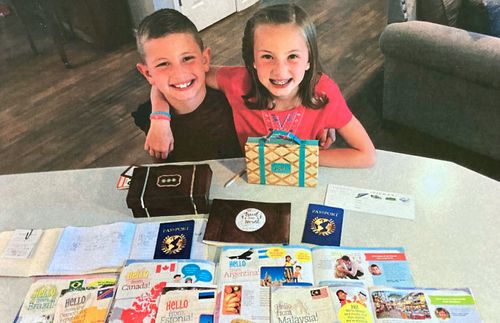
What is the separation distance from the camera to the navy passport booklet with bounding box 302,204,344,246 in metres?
1.16

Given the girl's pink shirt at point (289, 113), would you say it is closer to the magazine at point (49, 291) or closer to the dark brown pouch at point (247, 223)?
the dark brown pouch at point (247, 223)

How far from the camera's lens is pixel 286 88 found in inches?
45.4

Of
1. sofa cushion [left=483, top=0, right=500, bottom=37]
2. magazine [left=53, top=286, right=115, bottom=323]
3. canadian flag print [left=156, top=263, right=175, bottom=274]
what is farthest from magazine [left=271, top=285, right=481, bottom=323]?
sofa cushion [left=483, top=0, right=500, bottom=37]

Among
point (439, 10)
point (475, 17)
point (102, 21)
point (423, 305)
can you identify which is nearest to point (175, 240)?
point (423, 305)

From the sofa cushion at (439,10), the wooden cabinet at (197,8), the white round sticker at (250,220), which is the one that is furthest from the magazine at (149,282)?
the wooden cabinet at (197,8)

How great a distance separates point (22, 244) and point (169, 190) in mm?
429

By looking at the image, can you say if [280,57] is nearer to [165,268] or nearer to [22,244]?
[165,268]

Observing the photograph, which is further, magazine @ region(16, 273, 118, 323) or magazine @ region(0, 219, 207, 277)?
magazine @ region(0, 219, 207, 277)

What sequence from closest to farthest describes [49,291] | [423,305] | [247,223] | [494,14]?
[423,305] < [49,291] < [247,223] < [494,14]

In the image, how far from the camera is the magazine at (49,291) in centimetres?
105

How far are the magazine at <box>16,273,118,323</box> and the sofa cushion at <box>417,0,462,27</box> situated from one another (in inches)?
78.5

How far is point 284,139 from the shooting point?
47.2 inches

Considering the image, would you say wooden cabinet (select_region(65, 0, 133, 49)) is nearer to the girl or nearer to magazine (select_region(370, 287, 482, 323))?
the girl

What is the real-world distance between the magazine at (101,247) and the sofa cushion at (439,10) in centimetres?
173
